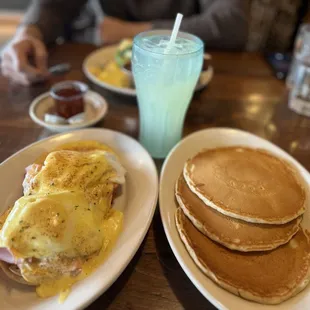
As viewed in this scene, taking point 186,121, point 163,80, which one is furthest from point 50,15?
point 163,80

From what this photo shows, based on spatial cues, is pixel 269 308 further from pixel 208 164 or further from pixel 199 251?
pixel 208 164

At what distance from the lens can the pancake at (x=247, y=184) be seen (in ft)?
2.78

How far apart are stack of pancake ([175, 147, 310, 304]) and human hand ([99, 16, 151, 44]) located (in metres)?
1.35

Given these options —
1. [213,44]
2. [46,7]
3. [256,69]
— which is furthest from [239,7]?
[46,7]

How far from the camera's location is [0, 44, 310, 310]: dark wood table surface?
742 mm

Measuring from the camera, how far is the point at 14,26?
3.58 metres

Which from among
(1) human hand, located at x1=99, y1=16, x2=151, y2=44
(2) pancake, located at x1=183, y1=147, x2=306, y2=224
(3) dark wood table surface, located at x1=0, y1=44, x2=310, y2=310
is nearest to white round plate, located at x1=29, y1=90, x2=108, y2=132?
(3) dark wood table surface, located at x1=0, y1=44, x2=310, y2=310

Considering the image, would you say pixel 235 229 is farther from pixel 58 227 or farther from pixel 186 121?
pixel 186 121

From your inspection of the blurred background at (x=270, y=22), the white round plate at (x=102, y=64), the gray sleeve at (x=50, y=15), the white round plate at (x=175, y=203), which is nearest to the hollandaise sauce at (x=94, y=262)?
the white round plate at (x=175, y=203)

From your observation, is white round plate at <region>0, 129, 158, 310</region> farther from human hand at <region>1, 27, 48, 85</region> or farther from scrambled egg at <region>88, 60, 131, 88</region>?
human hand at <region>1, 27, 48, 85</region>

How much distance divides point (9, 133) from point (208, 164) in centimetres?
78

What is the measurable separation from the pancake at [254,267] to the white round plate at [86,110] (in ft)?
1.93

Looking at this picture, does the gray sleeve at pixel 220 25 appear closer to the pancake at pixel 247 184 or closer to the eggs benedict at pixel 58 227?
the pancake at pixel 247 184

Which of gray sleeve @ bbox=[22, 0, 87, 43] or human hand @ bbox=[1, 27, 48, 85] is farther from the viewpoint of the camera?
gray sleeve @ bbox=[22, 0, 87, 43]
